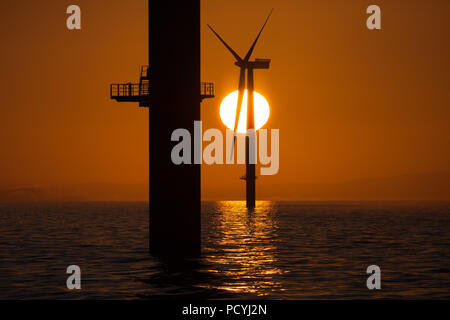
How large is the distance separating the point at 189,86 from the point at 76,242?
22.1m

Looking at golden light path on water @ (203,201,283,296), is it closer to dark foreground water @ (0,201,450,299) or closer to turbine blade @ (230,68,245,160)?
dark foreground water @ (0,201,450,299)

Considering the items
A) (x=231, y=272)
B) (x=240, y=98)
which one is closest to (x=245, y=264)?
(x=231, y=272)

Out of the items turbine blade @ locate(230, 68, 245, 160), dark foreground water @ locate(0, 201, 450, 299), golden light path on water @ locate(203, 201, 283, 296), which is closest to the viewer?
dark foreground water @ locate(0, 201, 450, 299)

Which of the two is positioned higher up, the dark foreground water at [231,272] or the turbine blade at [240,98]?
the turbine blade at [240,98]

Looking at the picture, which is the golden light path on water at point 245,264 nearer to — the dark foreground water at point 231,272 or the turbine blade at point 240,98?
the dark foreground water at point 231,272

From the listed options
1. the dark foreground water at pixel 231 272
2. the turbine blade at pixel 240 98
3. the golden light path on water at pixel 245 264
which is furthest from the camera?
the turbine blade at pixel 240 98

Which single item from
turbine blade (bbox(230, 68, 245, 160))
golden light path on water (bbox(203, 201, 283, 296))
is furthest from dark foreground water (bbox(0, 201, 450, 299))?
turbine blade (bbox(230, 68, 245, 160))

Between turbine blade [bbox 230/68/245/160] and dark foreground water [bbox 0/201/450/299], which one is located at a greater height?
turbine blade [bbox 230/68/245/160]

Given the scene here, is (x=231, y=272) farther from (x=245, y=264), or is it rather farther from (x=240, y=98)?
(x=240, y=98)

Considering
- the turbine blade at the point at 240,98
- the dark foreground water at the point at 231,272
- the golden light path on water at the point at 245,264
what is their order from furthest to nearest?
the turbine blade at the point at 240,98, the golden light path on water at the point at 245,264, the dark foreground water at the point at 231,272

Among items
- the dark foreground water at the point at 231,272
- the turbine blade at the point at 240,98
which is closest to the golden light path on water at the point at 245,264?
the dark foreground water at the point at 231,272

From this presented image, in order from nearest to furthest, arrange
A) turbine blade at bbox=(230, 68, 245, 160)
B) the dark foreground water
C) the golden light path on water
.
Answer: the dark foreground water → the golden light path on water → turbine blade at bbox=(230, 68, 245, 160)
